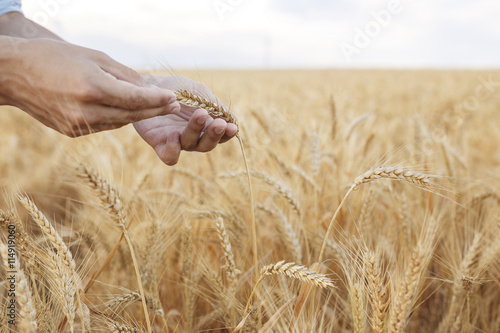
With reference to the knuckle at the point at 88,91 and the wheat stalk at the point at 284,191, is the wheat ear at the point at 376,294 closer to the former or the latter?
the wheat stalk at the point at 284,191

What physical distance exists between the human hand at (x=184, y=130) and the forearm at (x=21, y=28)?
430mm

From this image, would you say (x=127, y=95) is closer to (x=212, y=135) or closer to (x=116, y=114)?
(x=116, y=114)

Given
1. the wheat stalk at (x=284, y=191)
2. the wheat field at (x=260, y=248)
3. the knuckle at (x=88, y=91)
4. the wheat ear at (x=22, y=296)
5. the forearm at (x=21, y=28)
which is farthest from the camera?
the forearm at (x=21, y=28)

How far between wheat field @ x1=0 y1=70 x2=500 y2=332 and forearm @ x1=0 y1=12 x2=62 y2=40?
0.30 metres

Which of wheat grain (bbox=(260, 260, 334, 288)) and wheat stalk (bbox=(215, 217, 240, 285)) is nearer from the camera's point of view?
wheat grain (bbox=(260, 260, 334, 288))

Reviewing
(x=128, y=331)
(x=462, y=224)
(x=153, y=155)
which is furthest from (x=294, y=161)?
(x=128, y=331)

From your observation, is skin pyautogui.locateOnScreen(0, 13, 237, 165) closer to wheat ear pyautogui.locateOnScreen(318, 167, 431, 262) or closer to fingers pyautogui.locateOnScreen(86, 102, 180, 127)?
fingers pyautogui.locateOnScreen(86, 102, 180, 127)

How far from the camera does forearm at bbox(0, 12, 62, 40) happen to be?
131cm

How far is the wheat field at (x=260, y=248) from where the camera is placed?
880 mm

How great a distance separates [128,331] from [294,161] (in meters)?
1.43

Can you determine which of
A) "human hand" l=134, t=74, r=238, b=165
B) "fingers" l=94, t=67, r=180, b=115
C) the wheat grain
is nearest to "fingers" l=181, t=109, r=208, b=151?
"human hand" l=134, t=74, r=238, b=165

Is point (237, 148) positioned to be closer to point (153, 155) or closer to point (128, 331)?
point (153, 155)

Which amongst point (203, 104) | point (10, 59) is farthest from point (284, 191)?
point (10, 59)

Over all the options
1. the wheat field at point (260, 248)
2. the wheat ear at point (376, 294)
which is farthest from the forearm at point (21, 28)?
the wheat ear at point (376, 294)
